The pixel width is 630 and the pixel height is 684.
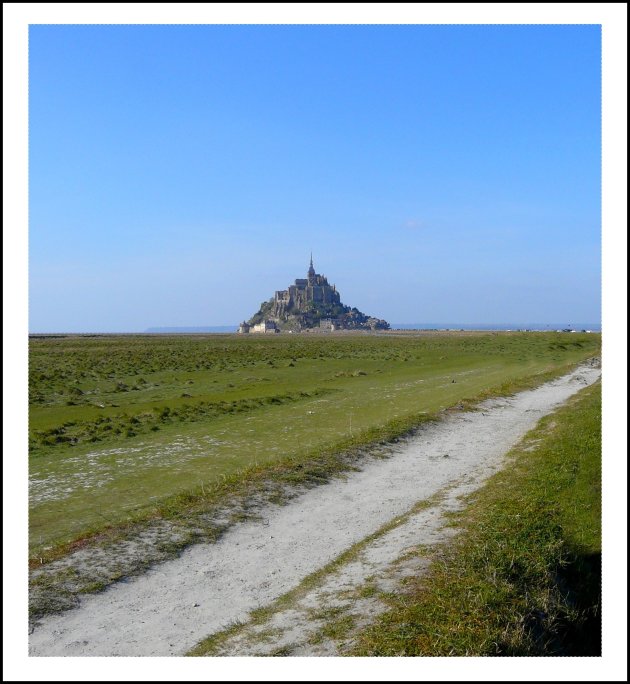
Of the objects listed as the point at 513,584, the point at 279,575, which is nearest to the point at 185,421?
the point at 279,575

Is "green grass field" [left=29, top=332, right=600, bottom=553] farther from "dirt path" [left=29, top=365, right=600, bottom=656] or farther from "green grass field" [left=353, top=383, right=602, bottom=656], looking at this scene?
"green grass field" [left=353, top=383, right=602, bottom=656]

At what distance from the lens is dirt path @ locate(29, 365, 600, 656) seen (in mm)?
6242

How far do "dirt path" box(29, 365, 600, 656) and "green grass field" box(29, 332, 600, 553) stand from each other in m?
2.08

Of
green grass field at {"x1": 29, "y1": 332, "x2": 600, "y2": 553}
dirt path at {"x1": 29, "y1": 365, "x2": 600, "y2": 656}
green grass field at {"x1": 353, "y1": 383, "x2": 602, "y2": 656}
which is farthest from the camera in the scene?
green grass field at {"x1": 29, "y1": 332, "x2": 600, "y2": 553}

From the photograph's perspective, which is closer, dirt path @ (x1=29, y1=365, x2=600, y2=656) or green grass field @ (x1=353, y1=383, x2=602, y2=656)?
green grass field @ (x1=353, y1=383, x2=602, y2=656)

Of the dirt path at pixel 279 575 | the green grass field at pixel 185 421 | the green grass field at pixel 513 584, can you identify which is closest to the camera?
the green grass field at pixel 513 584

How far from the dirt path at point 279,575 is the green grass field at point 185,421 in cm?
208

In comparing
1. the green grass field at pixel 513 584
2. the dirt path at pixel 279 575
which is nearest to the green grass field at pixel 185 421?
the dirt path at pixel 279 575

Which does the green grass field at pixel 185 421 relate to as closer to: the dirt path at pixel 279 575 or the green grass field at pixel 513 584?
the dirt path at pixel 279 575

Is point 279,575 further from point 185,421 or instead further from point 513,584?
point 185,421

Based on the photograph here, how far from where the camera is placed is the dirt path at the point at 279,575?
6.24m

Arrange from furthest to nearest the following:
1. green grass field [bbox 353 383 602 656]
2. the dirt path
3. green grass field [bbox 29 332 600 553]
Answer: green grass field [bbox 29 332 600 553] < the dirt path < green grass field [bbox 353 383 602 656]

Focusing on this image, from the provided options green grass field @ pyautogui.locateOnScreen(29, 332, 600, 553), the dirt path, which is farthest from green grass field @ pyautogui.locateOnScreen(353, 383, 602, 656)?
green grass field @ pyautogui.locateOnScreen(29, 332, 600, 553)

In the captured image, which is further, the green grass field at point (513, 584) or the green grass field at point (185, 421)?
the green grass field at point (185, 421)
